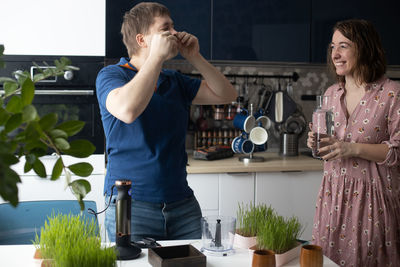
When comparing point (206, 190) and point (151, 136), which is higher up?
point (151, 136)

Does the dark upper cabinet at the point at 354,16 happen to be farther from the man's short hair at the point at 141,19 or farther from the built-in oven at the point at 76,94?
the man's short hair at the point at 141,19

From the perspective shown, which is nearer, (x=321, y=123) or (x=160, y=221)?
(x=160, y=221)

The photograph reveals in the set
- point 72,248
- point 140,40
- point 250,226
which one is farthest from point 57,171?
point 140,40

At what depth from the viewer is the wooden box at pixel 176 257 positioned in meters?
1.19

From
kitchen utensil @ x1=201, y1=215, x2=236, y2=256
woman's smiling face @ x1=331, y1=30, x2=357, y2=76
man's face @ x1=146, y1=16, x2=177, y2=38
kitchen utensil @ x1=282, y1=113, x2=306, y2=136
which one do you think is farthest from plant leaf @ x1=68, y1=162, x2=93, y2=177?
kitchen utensil @ x1=282, y1=113, x2=306, y2=136

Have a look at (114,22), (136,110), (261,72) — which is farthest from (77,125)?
(261,72)

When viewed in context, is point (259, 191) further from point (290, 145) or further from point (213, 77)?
point (213, 77)

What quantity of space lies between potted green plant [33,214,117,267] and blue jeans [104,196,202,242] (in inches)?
12.4

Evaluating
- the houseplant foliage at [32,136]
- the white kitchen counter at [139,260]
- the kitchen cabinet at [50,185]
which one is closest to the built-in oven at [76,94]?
the kitchen cabinet at [50,185]

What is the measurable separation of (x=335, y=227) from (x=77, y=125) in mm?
1640

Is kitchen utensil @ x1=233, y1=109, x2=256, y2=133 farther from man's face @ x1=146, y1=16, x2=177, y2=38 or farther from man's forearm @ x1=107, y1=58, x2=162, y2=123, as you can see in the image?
man's forearm @ x1=107, y1=58, x2=162, y2=123

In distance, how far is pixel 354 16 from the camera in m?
3.29

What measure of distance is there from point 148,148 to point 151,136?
5cm

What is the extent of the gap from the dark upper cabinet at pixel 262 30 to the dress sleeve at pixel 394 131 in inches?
53.2
